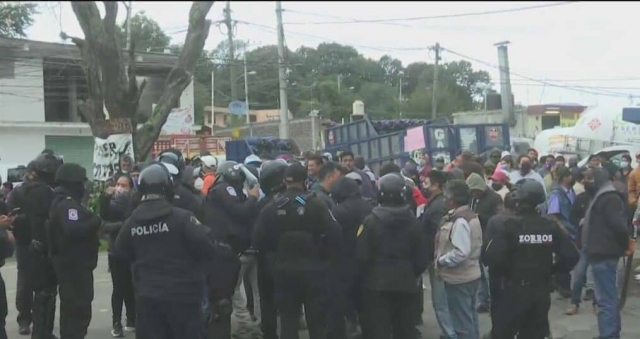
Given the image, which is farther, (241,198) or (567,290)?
(567,290)

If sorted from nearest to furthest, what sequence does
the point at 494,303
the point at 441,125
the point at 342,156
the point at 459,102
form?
the point at 494,303
the point at 342,156
the point at 441,125
the point at 459,102

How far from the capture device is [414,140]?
57.8 feet

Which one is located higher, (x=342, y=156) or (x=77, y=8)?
(x=77, y=8)

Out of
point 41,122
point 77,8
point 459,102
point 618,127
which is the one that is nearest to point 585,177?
point 77,8

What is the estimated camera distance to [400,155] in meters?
18.1

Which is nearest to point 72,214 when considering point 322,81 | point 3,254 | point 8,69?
point 3,254

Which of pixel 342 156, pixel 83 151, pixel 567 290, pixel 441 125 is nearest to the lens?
pixel 567 290

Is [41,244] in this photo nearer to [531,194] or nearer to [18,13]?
[18,13]

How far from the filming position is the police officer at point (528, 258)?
20.6 ft

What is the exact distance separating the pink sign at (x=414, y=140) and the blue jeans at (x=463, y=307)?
1028cm

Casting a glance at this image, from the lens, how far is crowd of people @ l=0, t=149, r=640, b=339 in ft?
19.0

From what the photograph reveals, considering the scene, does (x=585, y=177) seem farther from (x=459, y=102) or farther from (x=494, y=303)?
(x=459, y=102)

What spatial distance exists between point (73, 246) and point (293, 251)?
2.02m

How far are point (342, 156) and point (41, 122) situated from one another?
1807 centimetres
